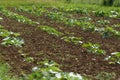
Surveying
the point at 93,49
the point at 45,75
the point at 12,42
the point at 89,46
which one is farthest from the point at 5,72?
the point at 89,46

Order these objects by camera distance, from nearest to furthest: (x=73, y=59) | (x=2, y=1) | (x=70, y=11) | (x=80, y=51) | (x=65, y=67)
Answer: (x=65, y=67) → (x=73, y=59) → (x=80, y=51) → (x=70, y=11) → (x=2, y=1)

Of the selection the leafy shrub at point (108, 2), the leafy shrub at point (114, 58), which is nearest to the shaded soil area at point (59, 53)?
the leafy shrub at point (114, 58)

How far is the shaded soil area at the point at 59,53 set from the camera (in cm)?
1130

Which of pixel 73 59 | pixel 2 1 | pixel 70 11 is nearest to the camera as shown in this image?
pixel 73 59

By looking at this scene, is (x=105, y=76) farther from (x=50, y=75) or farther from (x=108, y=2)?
(x=108, y=2)

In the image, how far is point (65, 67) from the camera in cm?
1127

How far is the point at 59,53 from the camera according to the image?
13.1m

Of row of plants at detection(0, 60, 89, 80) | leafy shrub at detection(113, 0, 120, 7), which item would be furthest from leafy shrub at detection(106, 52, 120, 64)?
leafy shrub at detection(113, 0, 120, 7)

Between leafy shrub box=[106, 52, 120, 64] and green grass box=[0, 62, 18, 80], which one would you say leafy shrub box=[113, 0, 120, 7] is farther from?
green grass box=[0, 62, 18, 80]

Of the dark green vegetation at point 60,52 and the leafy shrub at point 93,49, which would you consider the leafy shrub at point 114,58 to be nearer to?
the dark green vegetation at point 60,52

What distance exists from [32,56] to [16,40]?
2143 millimetres

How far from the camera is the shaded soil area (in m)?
11.3

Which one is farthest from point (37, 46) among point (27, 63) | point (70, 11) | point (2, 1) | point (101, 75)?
point (2, 1)

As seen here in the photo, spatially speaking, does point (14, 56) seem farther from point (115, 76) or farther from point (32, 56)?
point (115, 76)
